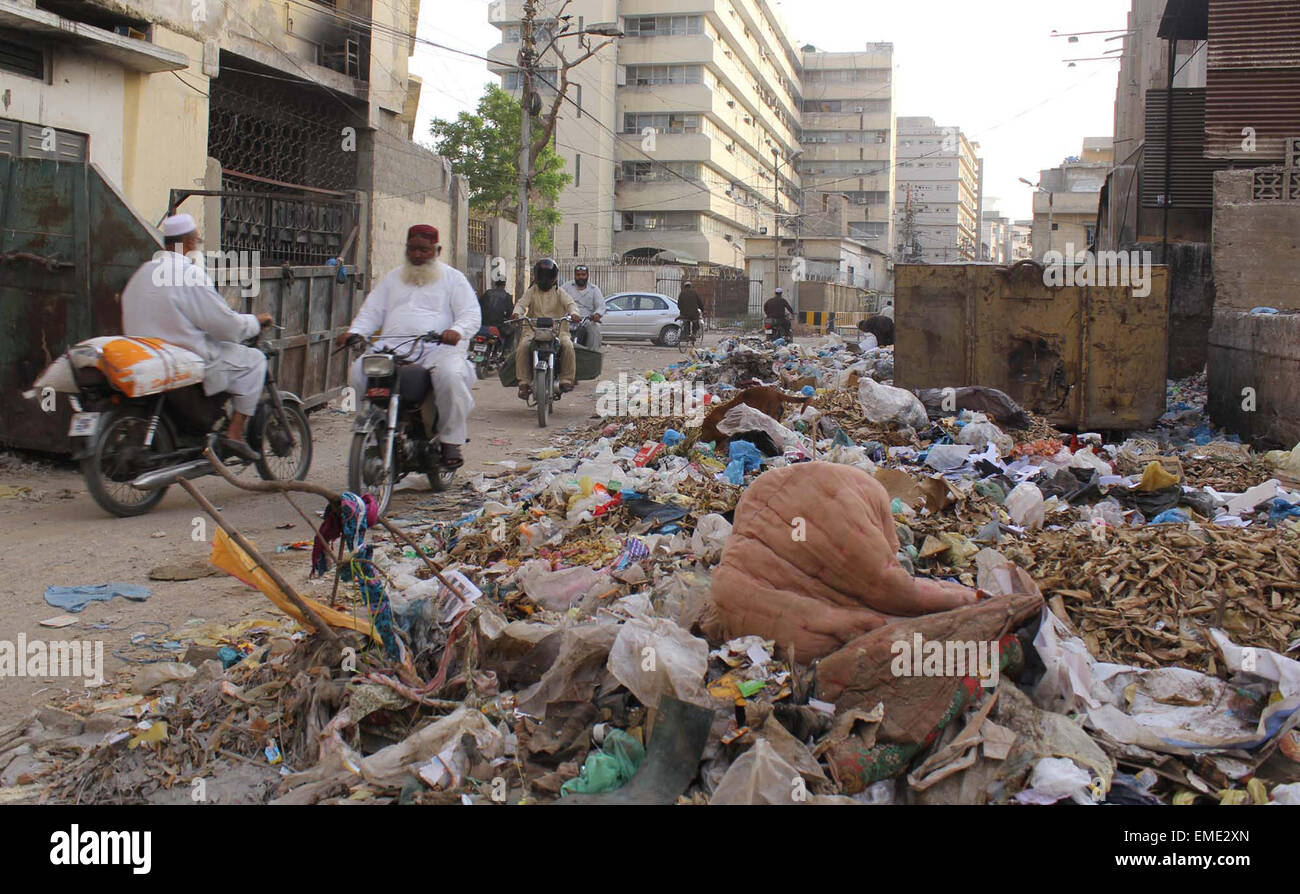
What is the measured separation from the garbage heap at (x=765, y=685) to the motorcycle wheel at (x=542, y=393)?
609 centimetres

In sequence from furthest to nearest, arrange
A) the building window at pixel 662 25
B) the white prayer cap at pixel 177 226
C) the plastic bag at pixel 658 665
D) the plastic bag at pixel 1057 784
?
1. the building window at pixel 662 25
2. the white prayer cap at pixel 177 226
3. the plastic bag at pixel 658 665
4. the plastic bag at pixel 1057 784

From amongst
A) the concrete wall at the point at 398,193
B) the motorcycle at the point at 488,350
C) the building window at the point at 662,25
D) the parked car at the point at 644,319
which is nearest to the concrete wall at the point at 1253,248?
the motorcycle at the point at 488,350

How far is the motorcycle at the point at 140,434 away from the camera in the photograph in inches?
217

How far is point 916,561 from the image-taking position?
432 cm

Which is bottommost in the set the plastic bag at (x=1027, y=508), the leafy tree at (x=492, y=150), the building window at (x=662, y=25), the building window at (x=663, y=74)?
the plastic bag at (x=1027, y=508)

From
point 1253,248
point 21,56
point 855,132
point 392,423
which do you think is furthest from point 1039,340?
point 855,132

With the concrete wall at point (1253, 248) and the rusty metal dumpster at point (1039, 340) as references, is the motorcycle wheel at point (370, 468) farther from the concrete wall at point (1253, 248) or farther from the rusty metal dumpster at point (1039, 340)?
the concrete wall at point (1253, 248)

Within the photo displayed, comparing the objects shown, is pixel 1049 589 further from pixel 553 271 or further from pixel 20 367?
pixel 553 271

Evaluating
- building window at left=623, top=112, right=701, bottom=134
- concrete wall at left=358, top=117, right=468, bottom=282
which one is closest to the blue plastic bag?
concrete wall at left=358, top=117, right=468, bottom=282

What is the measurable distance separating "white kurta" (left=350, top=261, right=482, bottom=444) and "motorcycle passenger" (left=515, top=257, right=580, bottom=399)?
4321 millimetres

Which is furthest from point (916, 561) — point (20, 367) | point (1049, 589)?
point (20, 367)

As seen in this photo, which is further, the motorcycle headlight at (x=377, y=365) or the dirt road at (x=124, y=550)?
the motorcycle headlight at (x=377, y=365)
